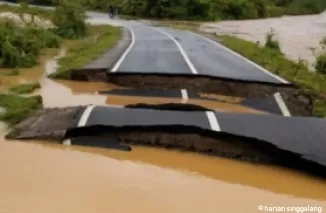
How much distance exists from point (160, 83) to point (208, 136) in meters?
4.61

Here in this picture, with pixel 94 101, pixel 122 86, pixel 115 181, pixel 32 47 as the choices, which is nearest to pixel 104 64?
pixel 122 86

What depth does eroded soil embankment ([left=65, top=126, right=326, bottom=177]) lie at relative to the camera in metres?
6.06

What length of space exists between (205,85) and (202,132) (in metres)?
4.40

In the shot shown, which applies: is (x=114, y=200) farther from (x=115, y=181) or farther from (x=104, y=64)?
(x=104, y=64)

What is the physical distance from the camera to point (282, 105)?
920 centimetres

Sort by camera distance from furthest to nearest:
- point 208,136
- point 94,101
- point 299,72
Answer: point 299,72
point 94,101
point 208,136

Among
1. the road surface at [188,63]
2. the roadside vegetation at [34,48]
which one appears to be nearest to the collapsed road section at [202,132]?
the roadside vegetation at [34,48]

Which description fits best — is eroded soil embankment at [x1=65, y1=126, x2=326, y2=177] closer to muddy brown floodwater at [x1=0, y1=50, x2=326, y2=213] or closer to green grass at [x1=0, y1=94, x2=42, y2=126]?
muddy brown floodwater at [x1=0, y1=50, x2=326, y2=213]

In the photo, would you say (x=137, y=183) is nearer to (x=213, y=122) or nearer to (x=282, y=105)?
(x=213, y=122)

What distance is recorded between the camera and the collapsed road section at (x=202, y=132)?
6.10 meters

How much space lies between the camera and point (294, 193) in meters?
5.43

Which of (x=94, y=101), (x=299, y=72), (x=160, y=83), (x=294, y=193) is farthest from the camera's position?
(x=299, y=72)

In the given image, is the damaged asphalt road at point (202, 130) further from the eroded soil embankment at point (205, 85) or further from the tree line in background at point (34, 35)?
the tree line in background at point (34, 35)

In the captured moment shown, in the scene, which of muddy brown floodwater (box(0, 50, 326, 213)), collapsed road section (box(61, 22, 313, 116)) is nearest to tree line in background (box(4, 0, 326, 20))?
collapsed road section (box(61, 22, 313, 116))
